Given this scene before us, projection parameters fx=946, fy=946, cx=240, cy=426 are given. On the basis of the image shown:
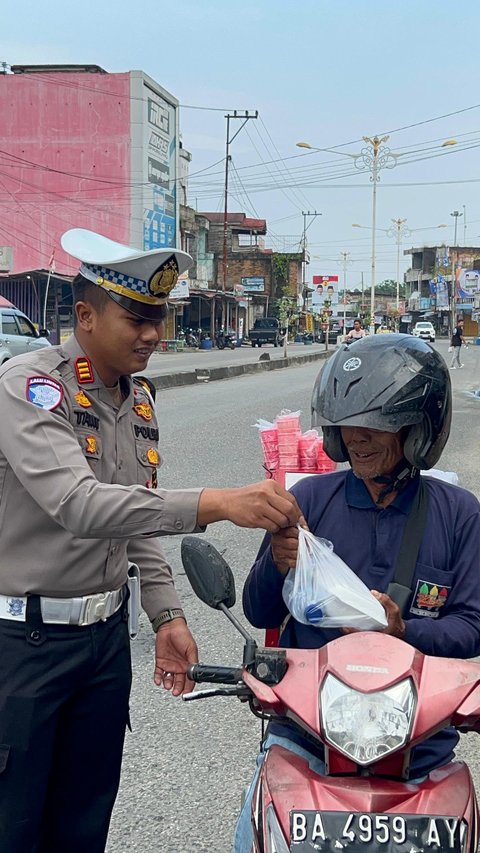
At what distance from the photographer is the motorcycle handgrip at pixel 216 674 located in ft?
6.28

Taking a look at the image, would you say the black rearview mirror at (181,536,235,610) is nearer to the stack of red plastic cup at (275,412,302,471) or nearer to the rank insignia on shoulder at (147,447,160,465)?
the rank insignia on shoulder at (147,447,160,465)

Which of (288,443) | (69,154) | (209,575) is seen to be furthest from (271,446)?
(69,154)

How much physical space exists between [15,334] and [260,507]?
56.7 feet

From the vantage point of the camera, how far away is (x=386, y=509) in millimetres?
2297

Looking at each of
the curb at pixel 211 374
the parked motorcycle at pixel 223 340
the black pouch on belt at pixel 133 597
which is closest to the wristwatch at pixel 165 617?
the black pouch on belt at pixel 133 597

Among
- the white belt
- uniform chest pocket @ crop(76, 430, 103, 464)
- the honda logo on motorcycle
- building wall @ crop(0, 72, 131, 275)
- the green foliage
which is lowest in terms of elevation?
the white belt

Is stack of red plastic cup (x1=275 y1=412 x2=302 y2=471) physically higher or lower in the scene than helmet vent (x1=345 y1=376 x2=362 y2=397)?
lower

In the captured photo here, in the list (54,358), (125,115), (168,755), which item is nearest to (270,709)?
(54,358)

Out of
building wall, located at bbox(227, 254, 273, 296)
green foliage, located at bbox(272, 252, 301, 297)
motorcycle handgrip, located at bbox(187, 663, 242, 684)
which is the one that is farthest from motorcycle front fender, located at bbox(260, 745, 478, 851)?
green foliage, located at bbox(272, 252, 301, 297)

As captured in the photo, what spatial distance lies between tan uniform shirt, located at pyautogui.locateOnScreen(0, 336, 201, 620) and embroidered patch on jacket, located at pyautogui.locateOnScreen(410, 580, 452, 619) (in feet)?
1.82

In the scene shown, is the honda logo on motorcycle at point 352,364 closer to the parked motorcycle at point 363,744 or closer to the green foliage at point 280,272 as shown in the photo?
the parked motorcycle at point 363,744

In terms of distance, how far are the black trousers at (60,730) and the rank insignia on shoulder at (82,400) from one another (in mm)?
517

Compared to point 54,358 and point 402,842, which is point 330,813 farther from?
point 54,358

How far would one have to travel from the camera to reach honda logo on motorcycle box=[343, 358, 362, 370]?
7.51 feet
